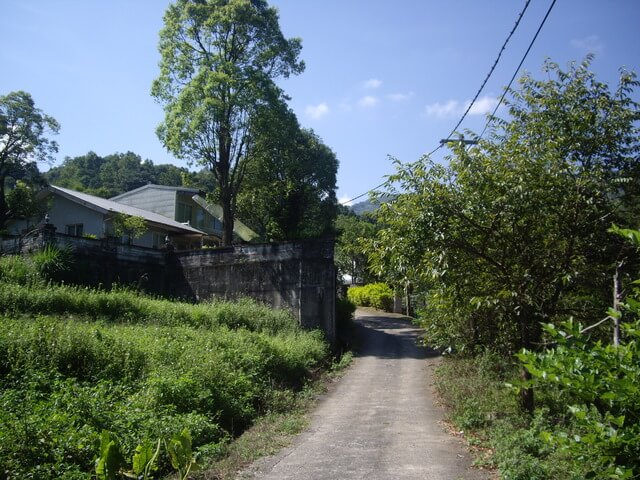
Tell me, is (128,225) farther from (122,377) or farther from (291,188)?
(122,377)

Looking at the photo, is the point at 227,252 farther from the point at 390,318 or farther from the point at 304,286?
the point at 390,318

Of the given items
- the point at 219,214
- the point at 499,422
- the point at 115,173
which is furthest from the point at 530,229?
the point at 115,173

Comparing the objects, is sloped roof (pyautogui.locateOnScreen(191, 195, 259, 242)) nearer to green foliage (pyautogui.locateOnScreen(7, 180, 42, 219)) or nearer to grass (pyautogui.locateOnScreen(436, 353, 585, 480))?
green foliage (pyautogui.locateOnScreen(7, 180, 42, 219))

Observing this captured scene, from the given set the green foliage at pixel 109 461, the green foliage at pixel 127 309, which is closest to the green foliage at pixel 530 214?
the green foliage at pixel 109 461

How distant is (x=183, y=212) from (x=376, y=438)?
29201 mm

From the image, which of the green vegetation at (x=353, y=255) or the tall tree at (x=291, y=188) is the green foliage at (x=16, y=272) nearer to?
the tall tree at (x=291, y=188)

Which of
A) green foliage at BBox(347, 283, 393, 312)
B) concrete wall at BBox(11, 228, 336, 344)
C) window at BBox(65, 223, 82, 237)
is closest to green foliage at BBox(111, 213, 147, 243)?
window at BBox(65, 223, 82, 237)

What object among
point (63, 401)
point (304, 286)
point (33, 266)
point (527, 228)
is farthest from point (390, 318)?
point (63, 401)

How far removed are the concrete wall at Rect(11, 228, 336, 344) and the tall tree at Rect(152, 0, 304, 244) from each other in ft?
18.0

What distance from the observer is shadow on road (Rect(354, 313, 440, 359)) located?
58.3ft

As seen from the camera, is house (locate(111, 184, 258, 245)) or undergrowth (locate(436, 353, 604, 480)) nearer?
undergrowth (locate(436, 353, 604, 480))

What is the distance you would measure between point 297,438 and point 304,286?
8801mm

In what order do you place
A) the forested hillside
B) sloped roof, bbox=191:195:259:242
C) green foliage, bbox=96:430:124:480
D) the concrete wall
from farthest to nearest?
the forested hillside
sloped roof, bbox=191:195:259:242
the concrete wall
green foliage, bbox=96:430:124:480

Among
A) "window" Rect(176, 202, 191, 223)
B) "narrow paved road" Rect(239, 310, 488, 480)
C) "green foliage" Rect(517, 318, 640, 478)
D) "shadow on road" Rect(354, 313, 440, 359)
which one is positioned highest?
"window" Rect(176, 202, 191, 223)
